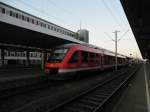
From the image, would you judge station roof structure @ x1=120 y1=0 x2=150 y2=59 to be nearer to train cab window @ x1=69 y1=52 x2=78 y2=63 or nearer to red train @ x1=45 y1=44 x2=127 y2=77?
red train @ x1=45 y1=44 x2=127 y2=77

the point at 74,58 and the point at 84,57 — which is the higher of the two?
the point at 84,57

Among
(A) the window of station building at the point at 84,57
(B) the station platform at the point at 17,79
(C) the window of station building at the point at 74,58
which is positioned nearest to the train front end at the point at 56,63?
(C) the window of station building at the point at 74,58

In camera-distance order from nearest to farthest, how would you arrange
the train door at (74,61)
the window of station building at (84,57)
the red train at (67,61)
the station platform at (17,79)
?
the station platform at (17,79)
the red train at (67,61)
the train door at (74,61)
the window of station building at (84,57)

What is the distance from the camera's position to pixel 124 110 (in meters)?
7.48

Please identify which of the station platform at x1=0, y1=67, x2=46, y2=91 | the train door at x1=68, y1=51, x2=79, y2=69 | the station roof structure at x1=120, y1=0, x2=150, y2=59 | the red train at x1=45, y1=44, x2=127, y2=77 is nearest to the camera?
the station platform at x1=0, y1=67, x2=46, y2=91

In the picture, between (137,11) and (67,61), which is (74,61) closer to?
(67,61)

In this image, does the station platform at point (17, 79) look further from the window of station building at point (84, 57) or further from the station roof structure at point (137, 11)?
the station roof structure at point (137, 11)

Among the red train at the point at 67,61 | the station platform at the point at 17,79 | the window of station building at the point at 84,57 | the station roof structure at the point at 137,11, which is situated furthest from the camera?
the station roof structure at the point at 137,11

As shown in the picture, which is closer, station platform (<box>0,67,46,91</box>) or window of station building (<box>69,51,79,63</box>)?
station platform (<box>0,67,46,91</box>)

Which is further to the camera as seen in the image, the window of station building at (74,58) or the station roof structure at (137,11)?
the station roof structure at (137,11)

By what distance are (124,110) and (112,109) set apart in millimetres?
474

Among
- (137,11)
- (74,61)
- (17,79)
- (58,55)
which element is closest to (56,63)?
(58,55)

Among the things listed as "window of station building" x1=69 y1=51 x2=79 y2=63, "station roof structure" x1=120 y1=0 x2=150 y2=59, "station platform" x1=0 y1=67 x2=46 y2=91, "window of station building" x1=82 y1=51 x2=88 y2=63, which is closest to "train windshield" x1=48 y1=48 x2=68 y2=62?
"window of station building" x1=69 y1=51 x2=79 y2=63

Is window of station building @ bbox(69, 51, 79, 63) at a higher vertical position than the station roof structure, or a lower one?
lower
